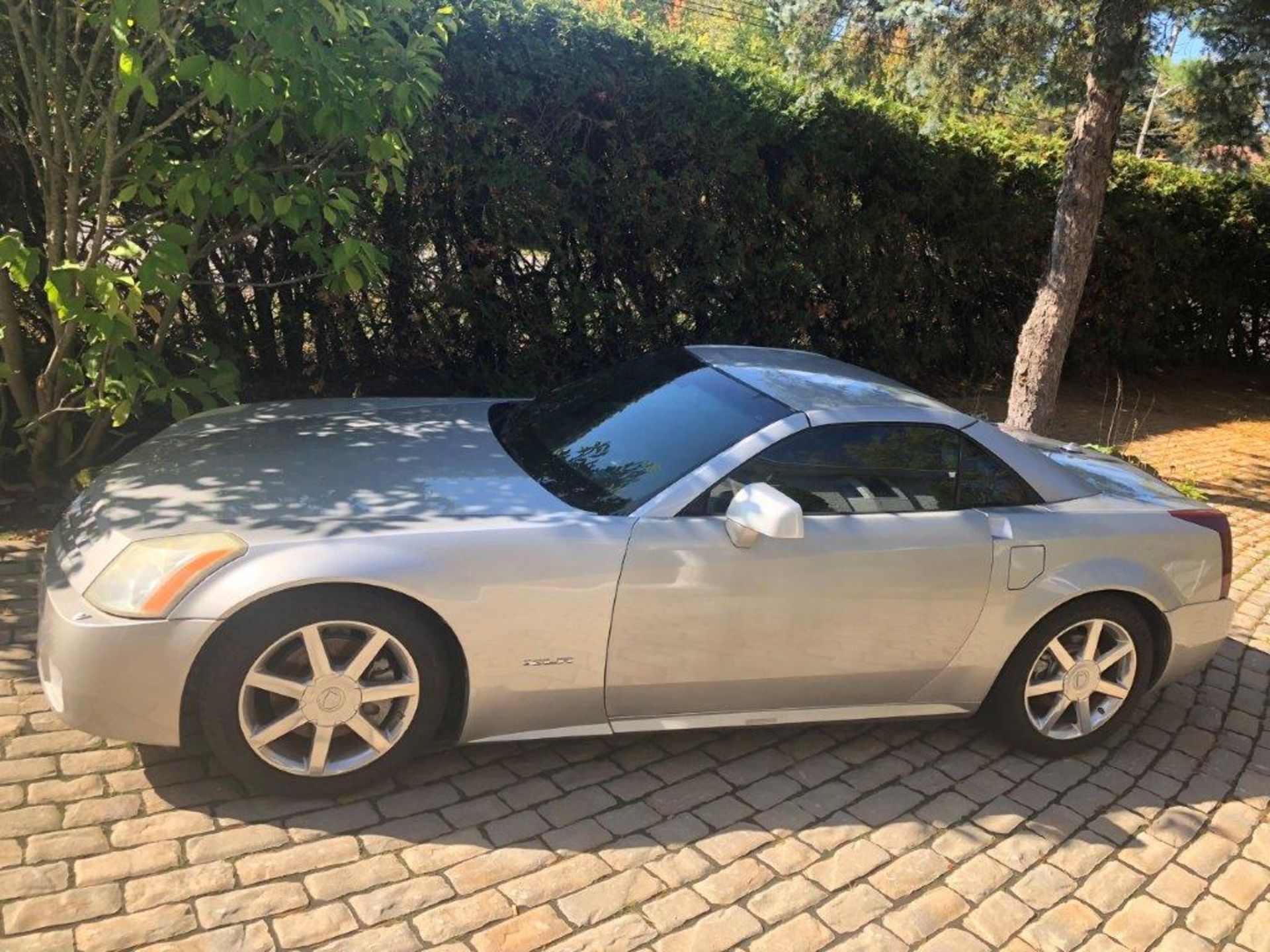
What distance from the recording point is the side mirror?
3117mm

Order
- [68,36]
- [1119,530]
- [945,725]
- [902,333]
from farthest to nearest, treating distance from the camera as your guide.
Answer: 1. [902,333]
2. [68,36]
3. [945,725]
4. [1119,530]

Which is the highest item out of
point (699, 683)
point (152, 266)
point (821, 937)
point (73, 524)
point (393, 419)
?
point (152, 266)

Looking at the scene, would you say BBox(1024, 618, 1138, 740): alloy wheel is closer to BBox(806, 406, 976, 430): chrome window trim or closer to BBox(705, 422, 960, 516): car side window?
BBox(705, 422, 960, 516): car side window

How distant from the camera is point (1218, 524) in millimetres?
4133

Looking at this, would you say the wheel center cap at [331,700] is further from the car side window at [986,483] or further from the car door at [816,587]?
the car side window at [986,483]

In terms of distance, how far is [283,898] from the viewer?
2.73 metres

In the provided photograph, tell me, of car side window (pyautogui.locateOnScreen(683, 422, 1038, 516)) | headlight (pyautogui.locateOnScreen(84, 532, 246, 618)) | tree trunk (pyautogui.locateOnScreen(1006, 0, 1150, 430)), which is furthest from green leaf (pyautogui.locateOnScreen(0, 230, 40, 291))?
tree trunk (pyautogui.locateOnScreen(1006, 0, 1150, 430))

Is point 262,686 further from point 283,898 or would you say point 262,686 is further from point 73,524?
point 73,524

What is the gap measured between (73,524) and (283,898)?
146 cm

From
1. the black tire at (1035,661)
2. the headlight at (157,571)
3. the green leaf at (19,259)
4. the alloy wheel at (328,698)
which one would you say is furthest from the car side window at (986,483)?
the green leaf at (19,259)

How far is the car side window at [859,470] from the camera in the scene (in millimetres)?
3500

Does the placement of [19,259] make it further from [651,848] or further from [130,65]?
[651,848]

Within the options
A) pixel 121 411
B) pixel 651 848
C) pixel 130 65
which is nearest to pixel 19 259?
pixel 121 411

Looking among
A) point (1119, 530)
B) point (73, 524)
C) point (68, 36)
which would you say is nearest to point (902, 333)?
point (1119, 530)
